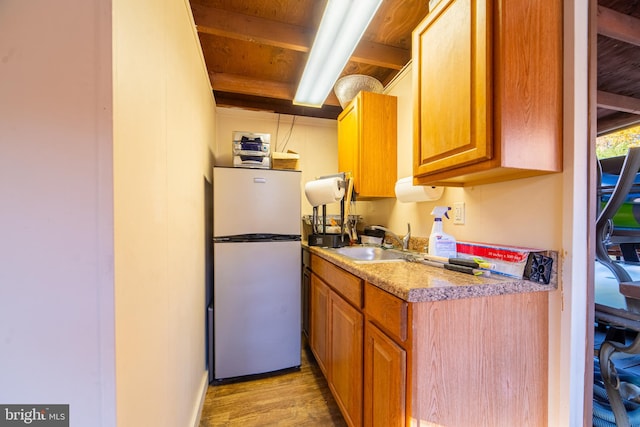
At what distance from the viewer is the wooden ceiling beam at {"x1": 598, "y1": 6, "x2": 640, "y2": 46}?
109 cm

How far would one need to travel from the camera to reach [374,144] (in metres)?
2.09

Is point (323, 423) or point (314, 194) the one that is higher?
point (314, 194)

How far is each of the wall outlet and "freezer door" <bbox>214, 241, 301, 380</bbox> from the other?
1169 mm

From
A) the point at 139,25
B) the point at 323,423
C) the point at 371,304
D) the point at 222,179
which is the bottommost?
the point at 323,423

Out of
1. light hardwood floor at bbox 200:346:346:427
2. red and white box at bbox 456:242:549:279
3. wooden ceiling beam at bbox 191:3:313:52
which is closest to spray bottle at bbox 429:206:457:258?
red and white box at bbox 456:242:549:279

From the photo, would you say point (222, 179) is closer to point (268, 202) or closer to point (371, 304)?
point (268, 202)

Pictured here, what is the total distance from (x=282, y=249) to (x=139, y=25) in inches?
60.8

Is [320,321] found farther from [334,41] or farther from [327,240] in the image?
[334,41]

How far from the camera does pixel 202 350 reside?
1.73m

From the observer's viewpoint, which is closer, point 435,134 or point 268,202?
point 435,134

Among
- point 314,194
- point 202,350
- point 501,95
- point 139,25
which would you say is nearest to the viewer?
point 139,25

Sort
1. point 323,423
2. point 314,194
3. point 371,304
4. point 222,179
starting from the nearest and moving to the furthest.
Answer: point 371,304 < point 323,423 < point 222,179 < point 314,194

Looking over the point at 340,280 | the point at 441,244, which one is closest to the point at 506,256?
the point at 441,244

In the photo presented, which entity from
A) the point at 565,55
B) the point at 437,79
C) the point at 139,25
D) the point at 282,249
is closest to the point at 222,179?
the point at 282,249
